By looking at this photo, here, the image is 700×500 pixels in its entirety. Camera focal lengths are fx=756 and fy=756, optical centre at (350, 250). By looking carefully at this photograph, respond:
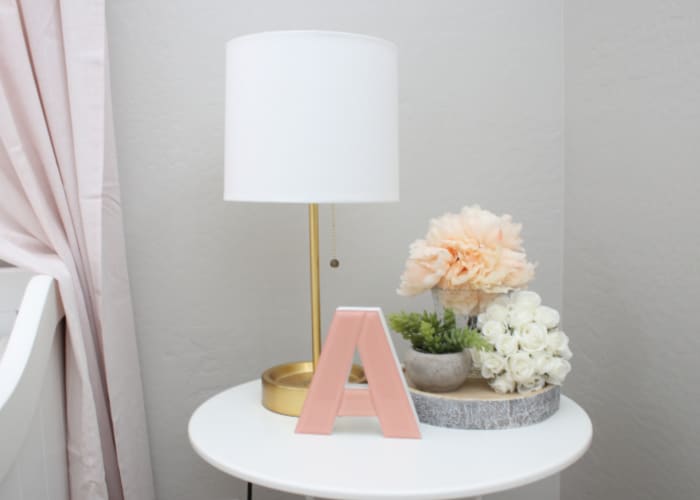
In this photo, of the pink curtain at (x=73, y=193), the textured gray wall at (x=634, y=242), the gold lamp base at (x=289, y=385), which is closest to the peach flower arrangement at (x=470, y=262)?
the gold lamp base at (x=289, y=385)

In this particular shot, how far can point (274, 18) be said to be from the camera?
62.7 inches

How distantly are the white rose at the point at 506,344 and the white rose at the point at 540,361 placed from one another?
0.03 meters

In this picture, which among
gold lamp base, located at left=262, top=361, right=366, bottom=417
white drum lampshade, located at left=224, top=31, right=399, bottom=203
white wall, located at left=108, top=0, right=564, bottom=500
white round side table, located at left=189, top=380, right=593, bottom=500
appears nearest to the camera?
white round side table, located at left=189, top=380, right=593, bottom=500

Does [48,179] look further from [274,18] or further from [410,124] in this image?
[410,124]

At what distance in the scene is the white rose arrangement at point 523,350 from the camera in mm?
1186

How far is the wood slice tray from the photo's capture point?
1.18 meters

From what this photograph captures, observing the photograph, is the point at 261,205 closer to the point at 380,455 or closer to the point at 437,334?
the point at 437,334

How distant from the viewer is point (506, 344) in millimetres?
1188

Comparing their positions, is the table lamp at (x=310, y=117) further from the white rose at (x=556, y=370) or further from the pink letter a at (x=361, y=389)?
the white rose at (x=556, y=370)

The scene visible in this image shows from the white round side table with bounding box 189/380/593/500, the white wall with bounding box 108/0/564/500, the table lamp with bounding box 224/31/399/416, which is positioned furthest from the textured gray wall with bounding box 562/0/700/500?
the table lamp with bounding box 224/31/399/416

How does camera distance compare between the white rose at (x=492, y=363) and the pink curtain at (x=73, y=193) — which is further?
the pink curtain at (x=73, y=193)

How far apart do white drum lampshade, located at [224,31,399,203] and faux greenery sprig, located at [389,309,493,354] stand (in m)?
0.21

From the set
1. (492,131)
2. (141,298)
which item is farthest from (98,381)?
(492,131)

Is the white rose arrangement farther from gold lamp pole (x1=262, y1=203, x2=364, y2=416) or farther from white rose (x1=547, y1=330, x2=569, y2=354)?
gold lamp pole (x1=262, y1=203, x2=364, y2=416)
